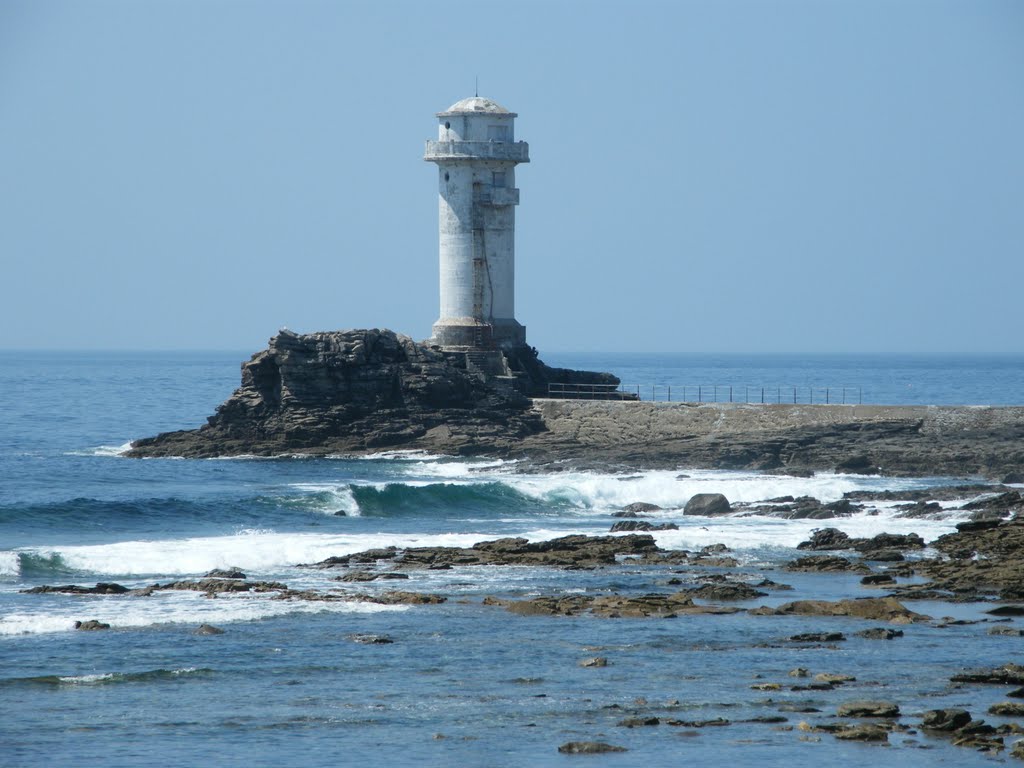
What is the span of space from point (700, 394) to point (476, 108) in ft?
35.0

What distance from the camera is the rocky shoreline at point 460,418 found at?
4178 centimetres

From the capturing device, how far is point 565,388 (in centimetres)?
4969

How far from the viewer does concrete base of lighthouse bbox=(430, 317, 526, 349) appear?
47406 mm

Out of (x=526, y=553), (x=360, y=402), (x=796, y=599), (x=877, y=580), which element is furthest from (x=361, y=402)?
(x=796, y=599)

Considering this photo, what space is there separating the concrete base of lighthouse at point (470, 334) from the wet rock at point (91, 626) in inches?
1064

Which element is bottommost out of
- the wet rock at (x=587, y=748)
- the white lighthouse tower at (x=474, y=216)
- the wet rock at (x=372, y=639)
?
the wet rock at (x=587, y=748)

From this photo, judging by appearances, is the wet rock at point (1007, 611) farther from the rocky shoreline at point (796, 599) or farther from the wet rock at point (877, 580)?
the wet rock at point (877, 580)

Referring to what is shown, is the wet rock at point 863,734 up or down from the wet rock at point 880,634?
down

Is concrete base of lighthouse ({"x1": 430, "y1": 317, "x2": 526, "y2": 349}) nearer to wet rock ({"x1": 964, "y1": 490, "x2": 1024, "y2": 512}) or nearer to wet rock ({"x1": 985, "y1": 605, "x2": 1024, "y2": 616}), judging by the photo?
wet rock ({"x1": 964, "y1": 490, "x2": 1024, "y2": 512})

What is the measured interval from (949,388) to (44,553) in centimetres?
8297

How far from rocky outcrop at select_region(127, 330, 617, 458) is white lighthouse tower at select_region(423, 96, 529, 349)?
187cm

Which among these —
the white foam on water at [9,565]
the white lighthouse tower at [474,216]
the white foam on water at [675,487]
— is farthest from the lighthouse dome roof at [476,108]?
the white foam on water at [9,565]

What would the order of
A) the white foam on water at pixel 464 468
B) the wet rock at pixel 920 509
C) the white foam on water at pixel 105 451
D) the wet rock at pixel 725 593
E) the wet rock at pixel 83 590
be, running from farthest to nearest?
the white foam on water at pixel 105 451 → the white foam on water at pixel 464 468 → the wet rock at pixel 920 509 → the wet rock at pixel 83 590 → the wet rock at pixel 725 593

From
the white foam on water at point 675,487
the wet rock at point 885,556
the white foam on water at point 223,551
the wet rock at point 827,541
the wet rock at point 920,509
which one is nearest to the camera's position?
the wet rock at point 885,556
